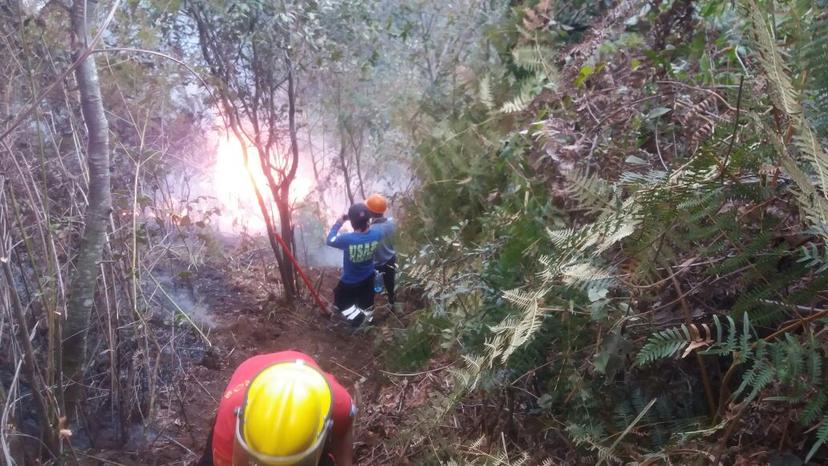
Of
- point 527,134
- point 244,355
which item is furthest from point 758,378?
point 244,355

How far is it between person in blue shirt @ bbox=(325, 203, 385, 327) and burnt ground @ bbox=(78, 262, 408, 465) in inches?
12.6

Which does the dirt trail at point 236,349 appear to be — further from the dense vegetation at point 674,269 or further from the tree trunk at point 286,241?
the dense vegetation at point 674,269

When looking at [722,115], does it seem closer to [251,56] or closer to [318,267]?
[251,56]

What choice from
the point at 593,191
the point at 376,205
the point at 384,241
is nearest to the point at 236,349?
the point at 384,241

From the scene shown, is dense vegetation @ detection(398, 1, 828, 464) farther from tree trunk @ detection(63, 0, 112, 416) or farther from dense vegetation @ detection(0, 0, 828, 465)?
tree trunk @ detection(63, 0, 112, 416)

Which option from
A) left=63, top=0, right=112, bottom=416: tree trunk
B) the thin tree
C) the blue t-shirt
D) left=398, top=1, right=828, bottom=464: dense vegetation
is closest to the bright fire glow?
the thin tree

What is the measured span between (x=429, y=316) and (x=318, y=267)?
6.37 metres

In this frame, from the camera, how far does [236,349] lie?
652cm

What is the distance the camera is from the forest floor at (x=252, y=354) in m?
4.15

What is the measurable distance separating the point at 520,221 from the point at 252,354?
179 inches

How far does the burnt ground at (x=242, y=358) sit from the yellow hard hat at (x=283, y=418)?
4.22 ft

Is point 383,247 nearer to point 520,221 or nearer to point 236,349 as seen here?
point 236,349

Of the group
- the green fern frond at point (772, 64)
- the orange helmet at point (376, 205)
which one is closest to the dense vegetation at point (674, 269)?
the green fern frond at point (772, 64)

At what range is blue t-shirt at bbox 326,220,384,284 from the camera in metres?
6.68
